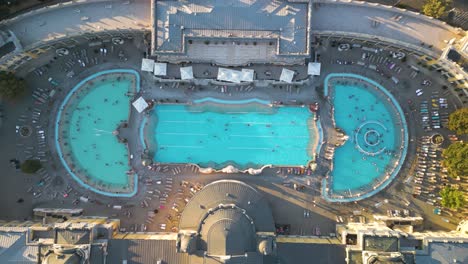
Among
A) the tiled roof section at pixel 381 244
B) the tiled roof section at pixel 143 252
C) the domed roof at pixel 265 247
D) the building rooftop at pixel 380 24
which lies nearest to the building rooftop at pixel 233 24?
the building rooftop at pixel 380 24

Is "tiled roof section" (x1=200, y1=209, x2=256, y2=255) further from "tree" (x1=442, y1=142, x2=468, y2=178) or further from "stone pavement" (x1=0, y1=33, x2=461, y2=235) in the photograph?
"tree" (x1=442, y1=142, x2=468, y2=178)

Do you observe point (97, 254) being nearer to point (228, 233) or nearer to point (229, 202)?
point (228, 233)

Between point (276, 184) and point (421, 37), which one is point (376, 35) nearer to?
point (421, 37)

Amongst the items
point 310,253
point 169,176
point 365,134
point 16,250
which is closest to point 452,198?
point 365,134

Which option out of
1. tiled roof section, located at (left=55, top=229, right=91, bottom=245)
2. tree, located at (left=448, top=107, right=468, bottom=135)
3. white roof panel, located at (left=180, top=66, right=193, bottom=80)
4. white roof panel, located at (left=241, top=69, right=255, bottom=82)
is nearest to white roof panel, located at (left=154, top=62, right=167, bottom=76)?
white roof panel, located at (left=180, top=66, right=193, bottom=80)

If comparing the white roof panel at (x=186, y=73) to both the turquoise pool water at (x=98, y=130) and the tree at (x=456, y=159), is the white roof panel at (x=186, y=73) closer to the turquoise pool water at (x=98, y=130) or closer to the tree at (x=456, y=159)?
the turquoise pool water at (x=98, y=130)

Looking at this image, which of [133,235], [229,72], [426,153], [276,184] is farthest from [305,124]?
[133,235]
